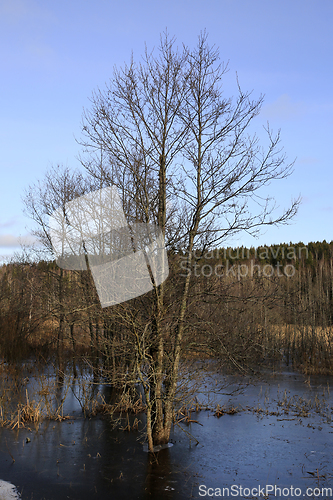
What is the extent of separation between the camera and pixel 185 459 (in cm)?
848

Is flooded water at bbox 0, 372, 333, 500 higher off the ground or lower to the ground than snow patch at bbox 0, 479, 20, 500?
lower

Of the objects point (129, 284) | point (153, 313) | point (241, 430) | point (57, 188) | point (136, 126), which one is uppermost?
point (57, 188)

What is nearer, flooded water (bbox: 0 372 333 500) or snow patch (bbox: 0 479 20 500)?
snow patch (bbox: 0 479 20 500)

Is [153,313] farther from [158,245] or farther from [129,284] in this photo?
[158,245]

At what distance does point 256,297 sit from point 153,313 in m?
2.06

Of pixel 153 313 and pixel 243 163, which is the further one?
pixel 243 163

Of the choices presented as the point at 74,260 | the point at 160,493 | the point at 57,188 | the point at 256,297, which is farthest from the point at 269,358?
the point at 160,493

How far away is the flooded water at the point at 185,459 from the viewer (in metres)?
7.08

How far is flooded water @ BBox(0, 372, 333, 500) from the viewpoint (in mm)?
7078

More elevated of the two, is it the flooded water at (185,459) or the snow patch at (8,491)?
the snow patch at (8,491)

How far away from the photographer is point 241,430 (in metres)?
10.8

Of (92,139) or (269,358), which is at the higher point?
(92,139)

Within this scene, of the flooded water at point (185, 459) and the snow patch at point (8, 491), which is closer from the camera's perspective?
the snow patch at point (8, 491)

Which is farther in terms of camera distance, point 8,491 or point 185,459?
point 185,459
